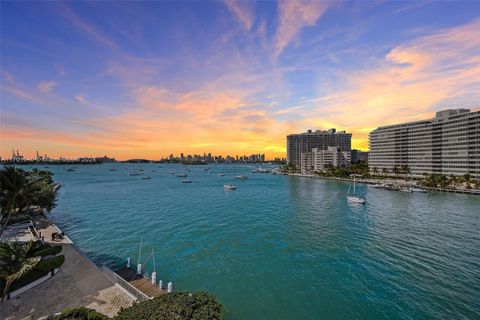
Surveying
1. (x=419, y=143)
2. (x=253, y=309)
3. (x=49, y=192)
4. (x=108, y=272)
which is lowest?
(x=253, y=309)

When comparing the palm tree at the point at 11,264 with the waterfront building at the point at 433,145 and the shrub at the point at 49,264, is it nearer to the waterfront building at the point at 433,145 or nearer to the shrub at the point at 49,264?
the shrub at the point at 49,264

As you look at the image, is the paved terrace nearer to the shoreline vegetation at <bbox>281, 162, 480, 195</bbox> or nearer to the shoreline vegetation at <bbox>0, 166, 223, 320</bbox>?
the shoreline vegetation at <bbox>0, 166, 223, 320</bbox>

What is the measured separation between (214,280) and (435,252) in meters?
32.3

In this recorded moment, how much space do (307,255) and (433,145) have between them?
5793 inches

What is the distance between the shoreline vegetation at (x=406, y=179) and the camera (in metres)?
98.8

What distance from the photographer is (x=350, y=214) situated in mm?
57562

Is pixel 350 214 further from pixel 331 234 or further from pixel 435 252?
pixel 435 252

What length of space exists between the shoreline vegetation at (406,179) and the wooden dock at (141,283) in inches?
4663

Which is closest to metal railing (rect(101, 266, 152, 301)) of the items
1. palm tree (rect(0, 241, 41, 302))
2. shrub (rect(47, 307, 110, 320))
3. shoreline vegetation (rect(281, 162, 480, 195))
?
shrub (rect(47, 307, 110, 320))

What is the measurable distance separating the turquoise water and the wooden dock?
9.06ft

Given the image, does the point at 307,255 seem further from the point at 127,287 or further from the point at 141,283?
the point at 127,287

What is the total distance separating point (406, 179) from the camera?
136 m

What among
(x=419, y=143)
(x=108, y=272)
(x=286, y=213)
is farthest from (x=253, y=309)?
(x=419, y=143)

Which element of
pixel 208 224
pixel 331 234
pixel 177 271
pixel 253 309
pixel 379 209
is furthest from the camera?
pixel 379 209
